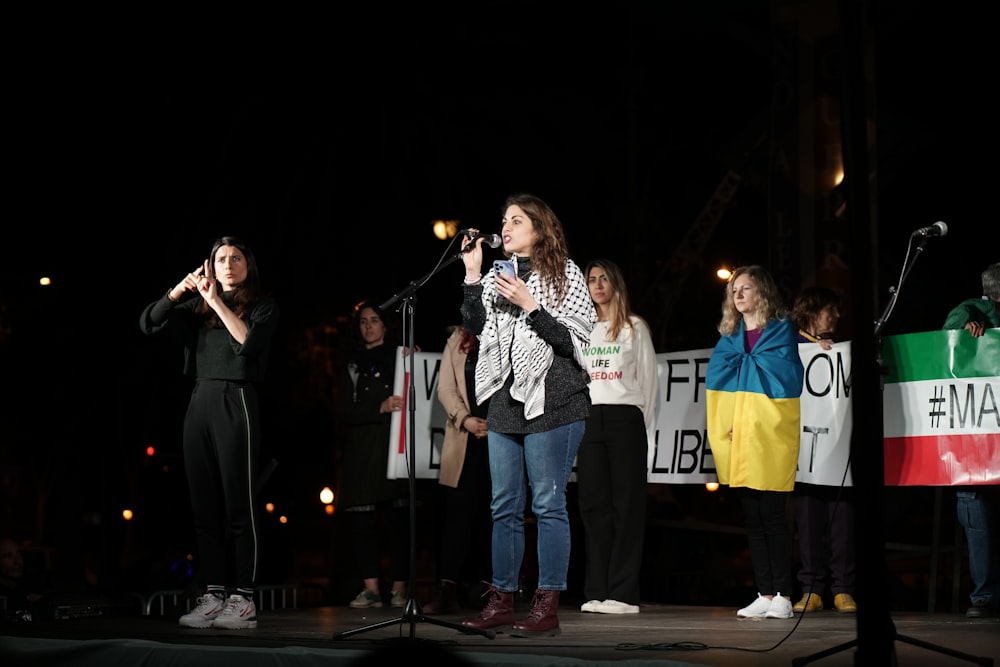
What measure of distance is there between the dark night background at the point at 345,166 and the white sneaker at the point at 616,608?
3182 mm

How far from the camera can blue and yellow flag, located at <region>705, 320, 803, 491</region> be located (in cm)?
698

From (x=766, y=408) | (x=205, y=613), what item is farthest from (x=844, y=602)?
(x=205, y=613)

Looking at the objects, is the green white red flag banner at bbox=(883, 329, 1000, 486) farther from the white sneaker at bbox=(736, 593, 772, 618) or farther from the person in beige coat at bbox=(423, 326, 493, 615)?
the person in beige coat at bbox=(423, 326, 493, 615)

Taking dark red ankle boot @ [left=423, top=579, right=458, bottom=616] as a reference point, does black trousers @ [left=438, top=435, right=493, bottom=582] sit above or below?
above

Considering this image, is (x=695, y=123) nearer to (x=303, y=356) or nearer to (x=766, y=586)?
(x=303, y=356)

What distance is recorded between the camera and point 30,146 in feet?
34.8

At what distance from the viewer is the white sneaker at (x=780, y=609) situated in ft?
22.1

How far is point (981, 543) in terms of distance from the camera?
22.7ft

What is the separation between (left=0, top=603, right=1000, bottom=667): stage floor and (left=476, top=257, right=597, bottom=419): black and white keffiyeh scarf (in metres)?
1.09

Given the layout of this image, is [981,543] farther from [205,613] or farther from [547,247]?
[205,613]

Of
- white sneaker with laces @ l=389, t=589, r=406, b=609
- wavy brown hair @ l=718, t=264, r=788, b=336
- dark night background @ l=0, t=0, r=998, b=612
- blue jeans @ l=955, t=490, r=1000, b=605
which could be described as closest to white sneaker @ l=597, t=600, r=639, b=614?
white sneaker with laces @ l=389, t=589, r=406, b=609

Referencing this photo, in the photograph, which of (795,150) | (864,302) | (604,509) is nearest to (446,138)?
(795,150)

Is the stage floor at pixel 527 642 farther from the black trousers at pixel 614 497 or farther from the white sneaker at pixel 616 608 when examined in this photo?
the black trousers at pixel 614 497

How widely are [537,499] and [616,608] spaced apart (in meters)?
1.87
